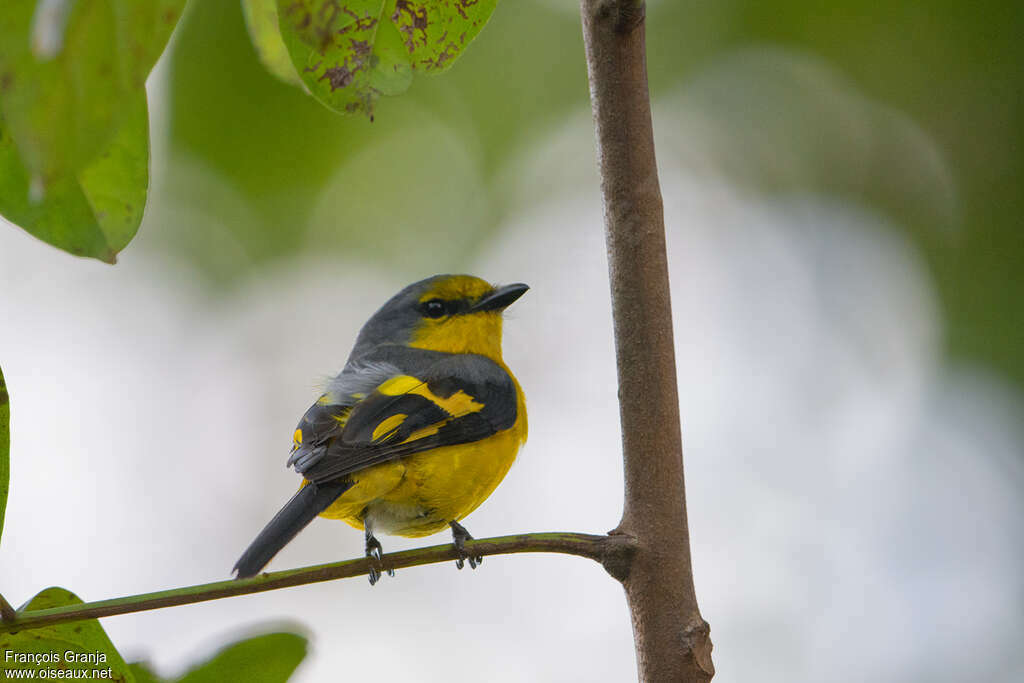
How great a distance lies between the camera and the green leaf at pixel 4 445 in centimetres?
163

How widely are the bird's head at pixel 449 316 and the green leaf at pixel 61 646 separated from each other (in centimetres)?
265

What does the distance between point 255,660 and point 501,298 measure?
266 centimetres

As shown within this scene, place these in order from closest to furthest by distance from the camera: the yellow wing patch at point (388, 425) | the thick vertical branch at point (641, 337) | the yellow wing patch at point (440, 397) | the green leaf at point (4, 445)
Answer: the green leaf at point (4, 445) → the thick vertical branch at point (641, 337) → the yellow wing patch at point (388, 425) → the yellow wing patch at point (440, 397)

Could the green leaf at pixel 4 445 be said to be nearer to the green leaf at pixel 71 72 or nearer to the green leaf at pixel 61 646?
the green leaf at pixel 61 646

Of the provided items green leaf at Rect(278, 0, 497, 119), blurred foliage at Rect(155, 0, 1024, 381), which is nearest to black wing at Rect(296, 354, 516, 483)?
green leaf at Rect(278, 0, 497, 119)

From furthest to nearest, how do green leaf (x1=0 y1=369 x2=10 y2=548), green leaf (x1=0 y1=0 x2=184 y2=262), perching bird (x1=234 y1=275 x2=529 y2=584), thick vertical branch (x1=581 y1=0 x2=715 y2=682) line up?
1. perching bird (x1=234 y1=275 x2=529 y2=584)
2. thick vertical branch (x1=581 y1=0 x2=715 y2=682)
3. green leaf (x1=0 y1=369 x2=10 y2=548)
4. green leaf (x1=0 y1=0 x2=184 y2=262)

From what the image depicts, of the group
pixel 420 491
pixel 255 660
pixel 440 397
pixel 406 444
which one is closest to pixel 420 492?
pixel 420 491

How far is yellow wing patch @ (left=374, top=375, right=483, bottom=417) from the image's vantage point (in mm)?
3404

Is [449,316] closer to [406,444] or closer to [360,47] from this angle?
[406,444]

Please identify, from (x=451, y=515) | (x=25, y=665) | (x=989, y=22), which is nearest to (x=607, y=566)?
(x=25, y=665)

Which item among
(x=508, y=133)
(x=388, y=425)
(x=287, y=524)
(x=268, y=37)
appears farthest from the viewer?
(x=508, y=133)

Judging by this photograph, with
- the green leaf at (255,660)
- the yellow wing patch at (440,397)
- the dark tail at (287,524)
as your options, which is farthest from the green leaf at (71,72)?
the yellow wing patch at (440,397)

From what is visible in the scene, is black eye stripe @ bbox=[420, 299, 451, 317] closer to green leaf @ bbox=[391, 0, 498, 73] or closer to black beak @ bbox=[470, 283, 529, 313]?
black beak @ bbox=[470, 283, 529, 313]

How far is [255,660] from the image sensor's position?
1772 mm
